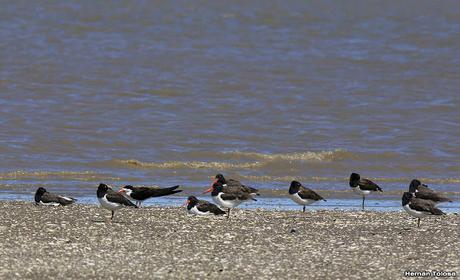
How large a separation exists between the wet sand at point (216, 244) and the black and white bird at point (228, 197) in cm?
23

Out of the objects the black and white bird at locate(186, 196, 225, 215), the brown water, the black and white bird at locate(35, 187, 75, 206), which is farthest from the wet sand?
the brown water

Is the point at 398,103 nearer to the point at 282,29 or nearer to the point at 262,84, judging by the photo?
the point at 262,84

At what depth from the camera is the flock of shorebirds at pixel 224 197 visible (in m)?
14.2

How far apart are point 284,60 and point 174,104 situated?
8402 mm

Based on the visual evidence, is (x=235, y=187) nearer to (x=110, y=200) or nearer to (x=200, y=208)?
(x=200, y=208)

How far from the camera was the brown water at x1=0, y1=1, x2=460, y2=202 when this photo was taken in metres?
22.1

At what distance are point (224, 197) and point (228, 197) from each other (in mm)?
62

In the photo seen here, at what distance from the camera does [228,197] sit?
1499 cm

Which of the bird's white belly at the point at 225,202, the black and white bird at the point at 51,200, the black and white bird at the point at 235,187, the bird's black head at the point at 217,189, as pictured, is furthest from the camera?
the black and white bird at the point at 51,200

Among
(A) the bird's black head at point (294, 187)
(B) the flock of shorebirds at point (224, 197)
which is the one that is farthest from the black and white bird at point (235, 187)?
(A) the bird's black head at point (294, 187)

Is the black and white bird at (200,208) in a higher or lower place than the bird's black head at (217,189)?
lower

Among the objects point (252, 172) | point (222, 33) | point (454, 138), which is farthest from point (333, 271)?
point (222, 33)

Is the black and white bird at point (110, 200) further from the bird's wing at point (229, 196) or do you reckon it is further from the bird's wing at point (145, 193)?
the bird's wing at point (229, 196)

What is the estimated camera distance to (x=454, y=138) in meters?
25.7
